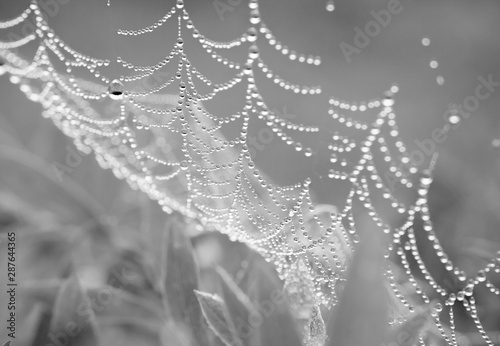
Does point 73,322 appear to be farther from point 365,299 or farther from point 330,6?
point 330,6

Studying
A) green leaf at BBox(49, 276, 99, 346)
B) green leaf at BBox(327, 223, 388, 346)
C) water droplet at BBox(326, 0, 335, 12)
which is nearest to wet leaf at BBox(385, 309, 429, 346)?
green leaf at BBox(327, 223, 388, 346)

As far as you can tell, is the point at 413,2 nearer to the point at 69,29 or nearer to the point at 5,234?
the point at 69,29

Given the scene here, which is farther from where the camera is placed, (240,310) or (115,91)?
(115,91)

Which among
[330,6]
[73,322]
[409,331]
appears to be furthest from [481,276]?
[330,6]

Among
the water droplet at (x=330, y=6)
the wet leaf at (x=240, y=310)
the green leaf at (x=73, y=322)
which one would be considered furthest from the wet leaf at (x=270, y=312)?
the water droplet at (x=330, y=6)

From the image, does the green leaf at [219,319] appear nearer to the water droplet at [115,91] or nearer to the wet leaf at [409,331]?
the wet leaf at [409,331]

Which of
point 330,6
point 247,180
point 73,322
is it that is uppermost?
point 330,6
